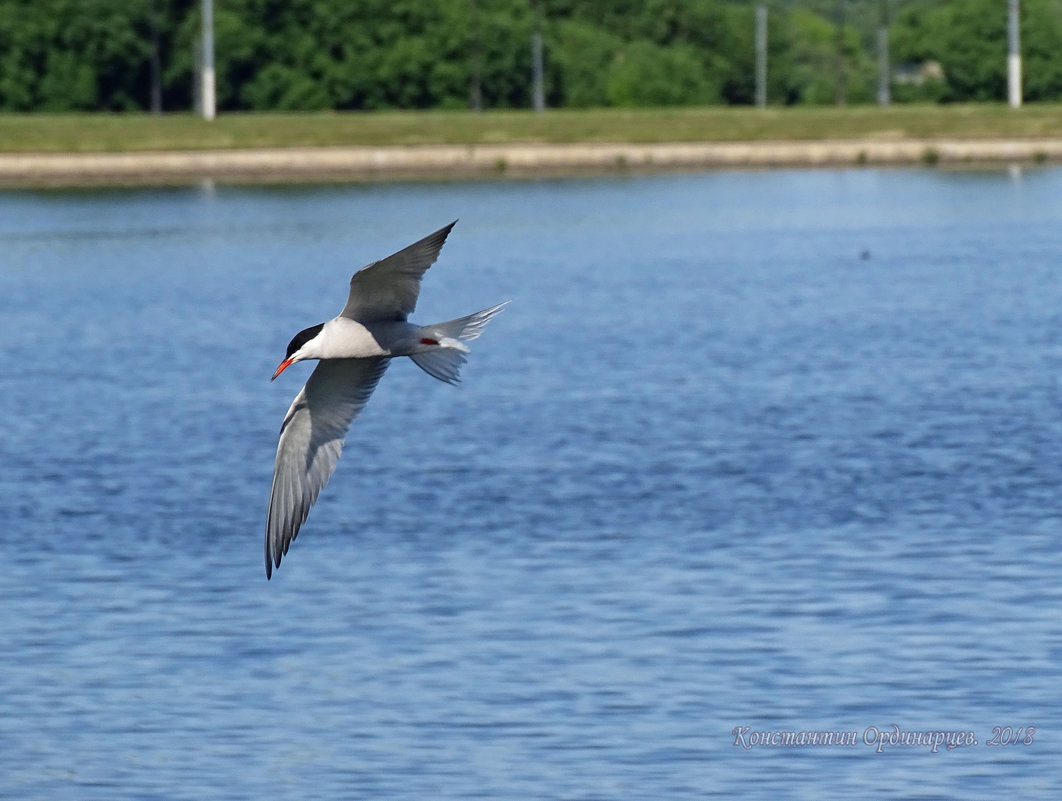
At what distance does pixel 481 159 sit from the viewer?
65750mm

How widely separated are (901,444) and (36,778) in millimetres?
11116

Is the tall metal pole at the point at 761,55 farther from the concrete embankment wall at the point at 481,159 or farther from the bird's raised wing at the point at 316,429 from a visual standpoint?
the bird's raised wing at the point at 316,429

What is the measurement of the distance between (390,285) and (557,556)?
6.73 metres

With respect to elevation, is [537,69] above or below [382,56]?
below

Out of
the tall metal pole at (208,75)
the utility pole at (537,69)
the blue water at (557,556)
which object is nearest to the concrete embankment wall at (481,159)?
the tall metal pole at (208,75)

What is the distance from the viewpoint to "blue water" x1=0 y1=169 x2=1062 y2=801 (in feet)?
40.1

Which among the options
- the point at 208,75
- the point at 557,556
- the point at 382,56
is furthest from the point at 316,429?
the point at 382,56

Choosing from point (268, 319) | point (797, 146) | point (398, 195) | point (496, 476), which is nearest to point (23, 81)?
point (398, 195)

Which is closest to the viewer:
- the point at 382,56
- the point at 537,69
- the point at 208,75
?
the point at 208,75

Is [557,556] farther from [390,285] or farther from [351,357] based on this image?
[390,285]

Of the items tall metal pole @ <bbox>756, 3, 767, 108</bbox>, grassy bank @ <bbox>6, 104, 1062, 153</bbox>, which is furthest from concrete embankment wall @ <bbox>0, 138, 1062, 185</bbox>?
tall metal pole @ <bbox>756, 3, 767, 108</bbox>

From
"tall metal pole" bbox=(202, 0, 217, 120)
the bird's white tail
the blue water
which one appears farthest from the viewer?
"tall metal pole" bbox=(202, 0, 217, 120)

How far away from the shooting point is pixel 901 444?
69.2ft

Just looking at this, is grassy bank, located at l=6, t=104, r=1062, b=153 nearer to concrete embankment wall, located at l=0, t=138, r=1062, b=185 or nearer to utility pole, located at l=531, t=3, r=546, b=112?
concrete embankment wall, located at l=0, t=138, r=1062, b=185
